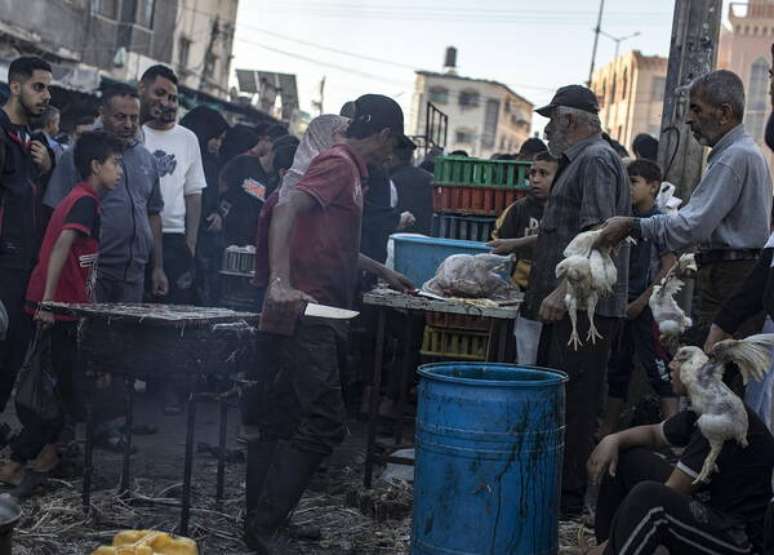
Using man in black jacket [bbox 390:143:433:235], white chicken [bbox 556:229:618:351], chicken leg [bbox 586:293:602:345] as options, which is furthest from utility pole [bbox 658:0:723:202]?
white chicken [bbox 556:229:618:351]

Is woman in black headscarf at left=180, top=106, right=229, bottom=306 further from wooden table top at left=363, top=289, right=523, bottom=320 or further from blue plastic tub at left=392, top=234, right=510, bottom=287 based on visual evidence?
wooden table top at left=363, top=289, right=523, bottom=320

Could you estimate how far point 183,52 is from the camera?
3553cm

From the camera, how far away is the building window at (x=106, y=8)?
28.0m

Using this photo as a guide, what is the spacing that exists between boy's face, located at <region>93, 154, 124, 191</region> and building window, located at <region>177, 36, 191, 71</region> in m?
30.2

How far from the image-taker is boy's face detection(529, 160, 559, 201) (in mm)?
7133

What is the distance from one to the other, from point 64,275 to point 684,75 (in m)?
4.92

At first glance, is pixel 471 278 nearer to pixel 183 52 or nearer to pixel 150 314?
pixel 150 314

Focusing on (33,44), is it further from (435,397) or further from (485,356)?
(435,397)

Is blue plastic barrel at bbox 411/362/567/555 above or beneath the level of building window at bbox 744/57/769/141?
beneath

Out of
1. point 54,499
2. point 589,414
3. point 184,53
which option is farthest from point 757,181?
point 184,53

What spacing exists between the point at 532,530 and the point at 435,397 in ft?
2.32

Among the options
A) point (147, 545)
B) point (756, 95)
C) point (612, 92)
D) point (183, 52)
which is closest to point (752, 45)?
A: point (756, 95)

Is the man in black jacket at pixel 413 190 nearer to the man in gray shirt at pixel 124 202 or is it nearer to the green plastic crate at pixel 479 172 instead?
the green plastic crate at pixel 479 172

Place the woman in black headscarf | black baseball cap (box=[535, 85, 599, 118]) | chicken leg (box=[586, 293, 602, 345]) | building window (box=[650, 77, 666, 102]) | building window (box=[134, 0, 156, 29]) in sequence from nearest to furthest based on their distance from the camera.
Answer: chicken leg (box=[586, 293, 602, 345]) → black baseball cap (box=[535, 85, 599, 118]) → the woman in black headscarf → building window (box=[134, 0, 156, 29]) → building window (box=[650, 77, 666, 102])
